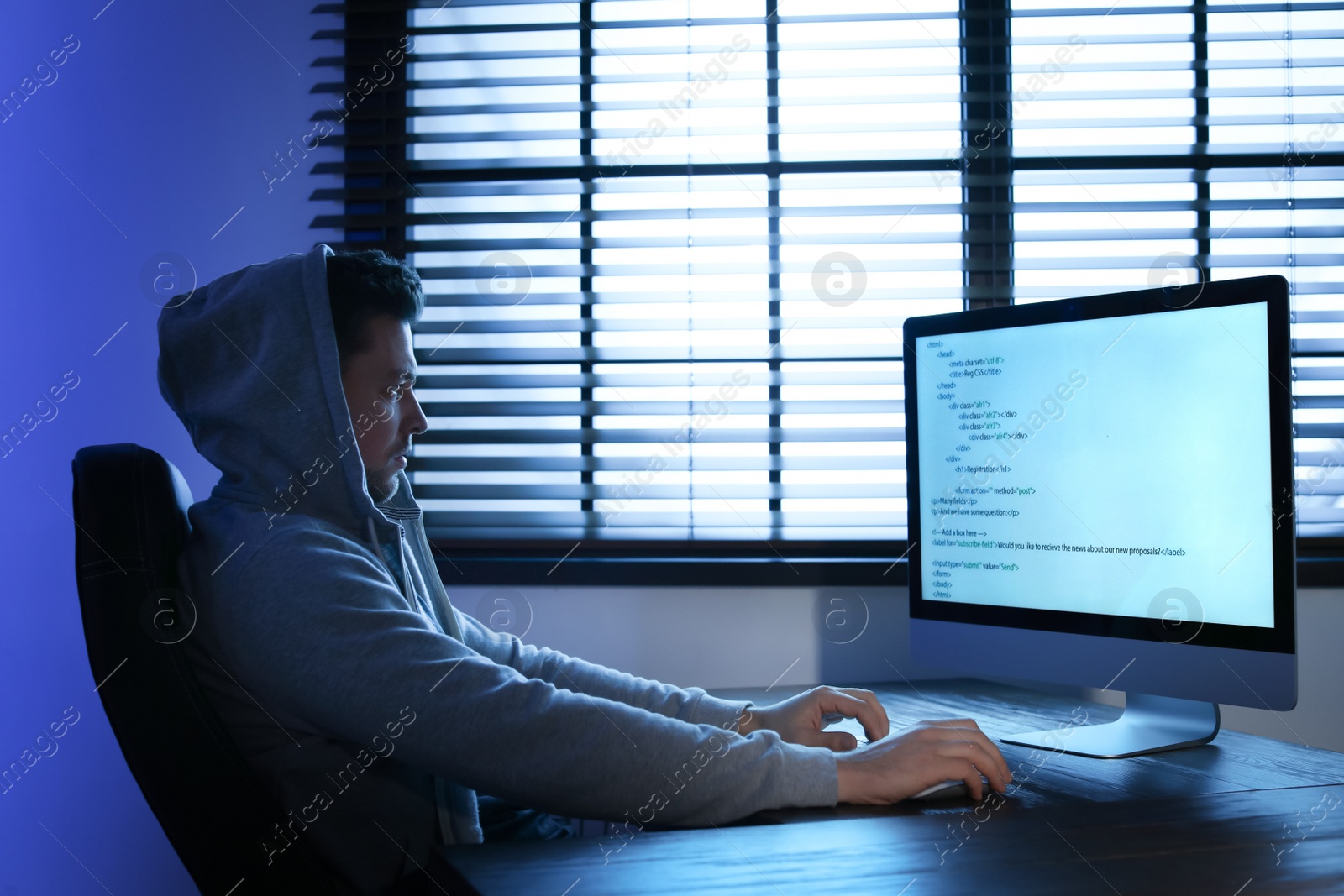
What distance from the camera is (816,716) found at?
44.3 inches

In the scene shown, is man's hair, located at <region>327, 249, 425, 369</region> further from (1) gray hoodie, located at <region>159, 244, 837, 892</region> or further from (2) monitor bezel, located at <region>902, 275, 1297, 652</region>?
(2) monitor bezel, located at <region>902, 275, 1297, 652</region>

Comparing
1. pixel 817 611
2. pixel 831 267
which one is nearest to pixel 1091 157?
pixel 831 267

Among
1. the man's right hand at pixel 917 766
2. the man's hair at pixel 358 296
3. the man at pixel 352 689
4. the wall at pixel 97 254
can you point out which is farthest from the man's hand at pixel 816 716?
the wall at pixel 97 254

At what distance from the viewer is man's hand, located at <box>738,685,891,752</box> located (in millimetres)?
1095

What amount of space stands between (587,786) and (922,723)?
377 mm

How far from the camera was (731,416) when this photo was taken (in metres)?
1.76

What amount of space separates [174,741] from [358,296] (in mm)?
577

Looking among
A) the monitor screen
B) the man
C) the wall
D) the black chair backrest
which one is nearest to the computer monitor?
the monitor screen

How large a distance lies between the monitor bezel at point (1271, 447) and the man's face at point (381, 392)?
74 cm

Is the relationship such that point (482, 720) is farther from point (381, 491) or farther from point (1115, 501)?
point (1115, 501)

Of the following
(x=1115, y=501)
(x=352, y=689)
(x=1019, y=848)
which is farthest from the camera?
(x=1115, y=501)

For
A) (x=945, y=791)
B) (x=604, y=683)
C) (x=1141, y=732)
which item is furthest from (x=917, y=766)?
(x=604, y=683)

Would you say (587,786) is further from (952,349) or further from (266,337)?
(952,349)

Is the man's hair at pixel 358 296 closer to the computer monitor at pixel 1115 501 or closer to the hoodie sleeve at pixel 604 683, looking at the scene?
the hoodie sleeve at pixel 604 683
